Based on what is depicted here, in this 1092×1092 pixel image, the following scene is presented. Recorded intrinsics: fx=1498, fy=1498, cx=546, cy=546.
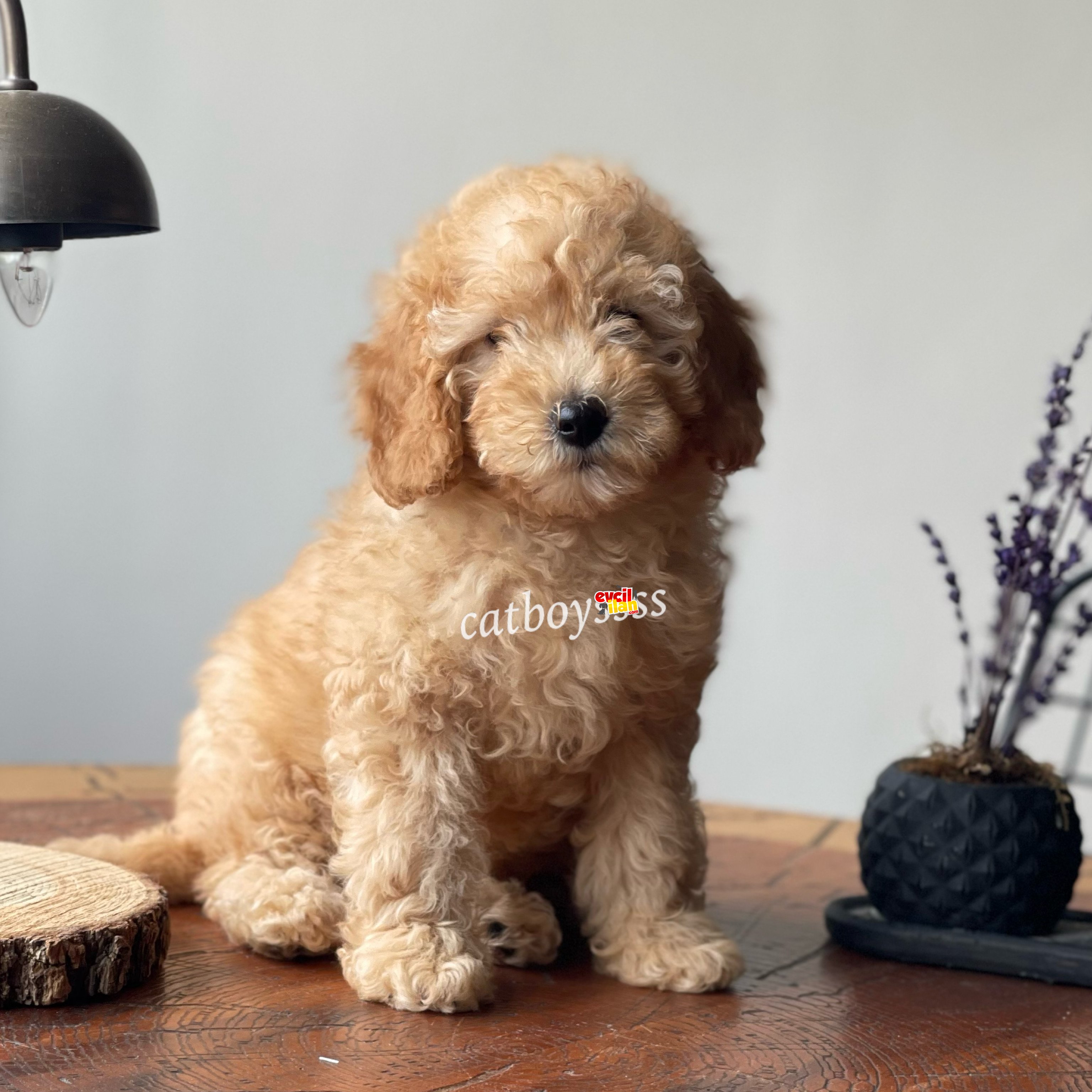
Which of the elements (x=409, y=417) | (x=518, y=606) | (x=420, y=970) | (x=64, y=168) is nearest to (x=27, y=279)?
(x=64, y=168)

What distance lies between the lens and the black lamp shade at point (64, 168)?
92.4 inches

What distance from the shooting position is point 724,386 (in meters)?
2.52

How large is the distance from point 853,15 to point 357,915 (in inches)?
169

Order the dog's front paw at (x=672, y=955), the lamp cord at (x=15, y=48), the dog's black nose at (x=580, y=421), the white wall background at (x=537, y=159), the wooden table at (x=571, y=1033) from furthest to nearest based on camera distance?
the white wall background at (x=537, y=159)
the dog's front paw at (x=672, y=955)
the lamp cord at (x=15, y=48)
the dog's black nose at (x=580, y=421)
the wooden table at (x=571, y=1033)

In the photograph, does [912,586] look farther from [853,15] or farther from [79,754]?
[79,754]

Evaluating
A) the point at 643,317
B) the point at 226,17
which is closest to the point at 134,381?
the point at 226,17

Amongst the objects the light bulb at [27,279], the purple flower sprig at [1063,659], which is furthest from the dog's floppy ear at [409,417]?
the purple flower sprig at [1063,659]

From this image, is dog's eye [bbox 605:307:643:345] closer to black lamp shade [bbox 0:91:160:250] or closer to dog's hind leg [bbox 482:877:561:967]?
black lamp shade [bbox 0:91:160:250]

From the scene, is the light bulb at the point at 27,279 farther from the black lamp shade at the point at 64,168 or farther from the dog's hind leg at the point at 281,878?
the dog's hind leg at the point at 281,878

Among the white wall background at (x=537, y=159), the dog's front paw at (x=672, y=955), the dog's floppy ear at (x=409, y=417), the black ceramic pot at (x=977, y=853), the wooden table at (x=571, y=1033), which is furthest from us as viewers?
the white wall background at (x=537, y=159)

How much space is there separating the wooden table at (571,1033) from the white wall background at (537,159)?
265cm

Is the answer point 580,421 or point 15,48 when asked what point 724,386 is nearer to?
point 580,421

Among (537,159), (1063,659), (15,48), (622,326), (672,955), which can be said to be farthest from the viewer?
(537,159)

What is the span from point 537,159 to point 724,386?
2.86 m
